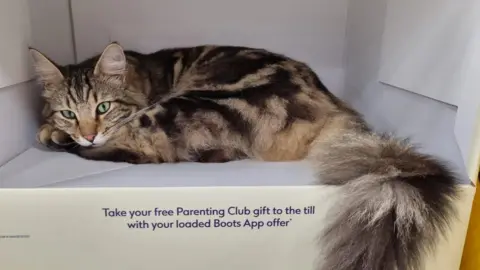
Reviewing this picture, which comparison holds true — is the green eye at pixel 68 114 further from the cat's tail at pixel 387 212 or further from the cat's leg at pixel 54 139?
the cat's tail at pixel 387 212

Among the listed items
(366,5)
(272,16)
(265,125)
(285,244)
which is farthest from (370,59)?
(285,244)

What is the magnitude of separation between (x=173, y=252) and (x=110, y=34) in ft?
2.68

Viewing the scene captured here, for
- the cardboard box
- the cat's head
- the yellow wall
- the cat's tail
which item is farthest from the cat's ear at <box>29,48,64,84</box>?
the yellow wall

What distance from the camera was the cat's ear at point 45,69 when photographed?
115 cm

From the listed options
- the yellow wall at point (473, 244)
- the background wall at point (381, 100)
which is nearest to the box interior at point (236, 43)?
the background wall at point (381, 100)

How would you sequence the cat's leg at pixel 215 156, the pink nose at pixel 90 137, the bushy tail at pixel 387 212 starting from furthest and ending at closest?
the pink nose at pixel 90 137 → the cat's leg at pixel 215 156 → the bushy tail at pixel 387 212

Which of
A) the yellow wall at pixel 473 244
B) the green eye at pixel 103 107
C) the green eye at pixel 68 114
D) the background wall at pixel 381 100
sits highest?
the background wall at pixel 381 100

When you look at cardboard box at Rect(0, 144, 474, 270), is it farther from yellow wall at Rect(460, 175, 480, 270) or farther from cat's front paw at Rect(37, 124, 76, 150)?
cat's front paw at Rect(37, 124, 76, 150)

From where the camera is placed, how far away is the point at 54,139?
1.18m

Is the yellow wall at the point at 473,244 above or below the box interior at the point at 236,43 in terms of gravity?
below

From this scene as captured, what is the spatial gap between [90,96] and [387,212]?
742mm

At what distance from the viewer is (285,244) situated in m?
0.85

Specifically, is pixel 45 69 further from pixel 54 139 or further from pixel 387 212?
pixel 387 212

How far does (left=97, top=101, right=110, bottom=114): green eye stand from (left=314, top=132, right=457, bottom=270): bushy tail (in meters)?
Result: 0.58
